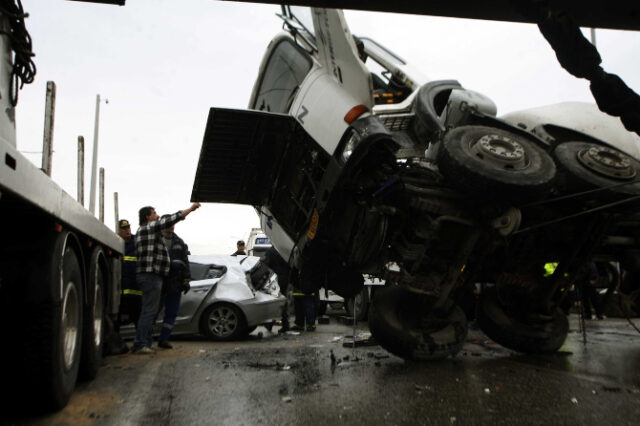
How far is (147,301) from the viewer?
19.2ft

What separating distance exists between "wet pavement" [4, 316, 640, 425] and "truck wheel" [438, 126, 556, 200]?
1339 millimetres

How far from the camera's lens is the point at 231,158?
5.64 m

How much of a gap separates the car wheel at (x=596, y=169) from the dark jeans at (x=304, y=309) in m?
5.21

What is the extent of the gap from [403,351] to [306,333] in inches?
171

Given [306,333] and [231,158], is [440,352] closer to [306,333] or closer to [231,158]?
[231,158]

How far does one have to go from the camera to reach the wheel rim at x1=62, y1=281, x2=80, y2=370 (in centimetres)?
324

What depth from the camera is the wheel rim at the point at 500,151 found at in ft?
12.8

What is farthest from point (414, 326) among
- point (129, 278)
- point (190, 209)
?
point (129, 278)

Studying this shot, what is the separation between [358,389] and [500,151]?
6.49ft

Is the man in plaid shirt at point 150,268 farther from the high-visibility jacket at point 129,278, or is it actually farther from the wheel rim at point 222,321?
the wheel rim at point 222,321

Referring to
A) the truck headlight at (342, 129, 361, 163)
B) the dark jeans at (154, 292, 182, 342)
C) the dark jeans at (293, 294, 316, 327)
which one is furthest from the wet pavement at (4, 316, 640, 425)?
the dark jeans at (293, 294, 316, 327)

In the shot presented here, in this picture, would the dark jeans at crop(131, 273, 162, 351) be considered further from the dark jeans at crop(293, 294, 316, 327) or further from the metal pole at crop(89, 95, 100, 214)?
the metal pole at crop(89, 95, 100, 214)

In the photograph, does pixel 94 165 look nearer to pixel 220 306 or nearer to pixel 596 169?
pixel 220 306

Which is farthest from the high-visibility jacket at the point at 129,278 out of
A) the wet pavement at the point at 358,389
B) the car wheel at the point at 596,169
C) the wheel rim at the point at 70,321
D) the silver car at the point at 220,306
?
the car wheel at the point at 596,169
